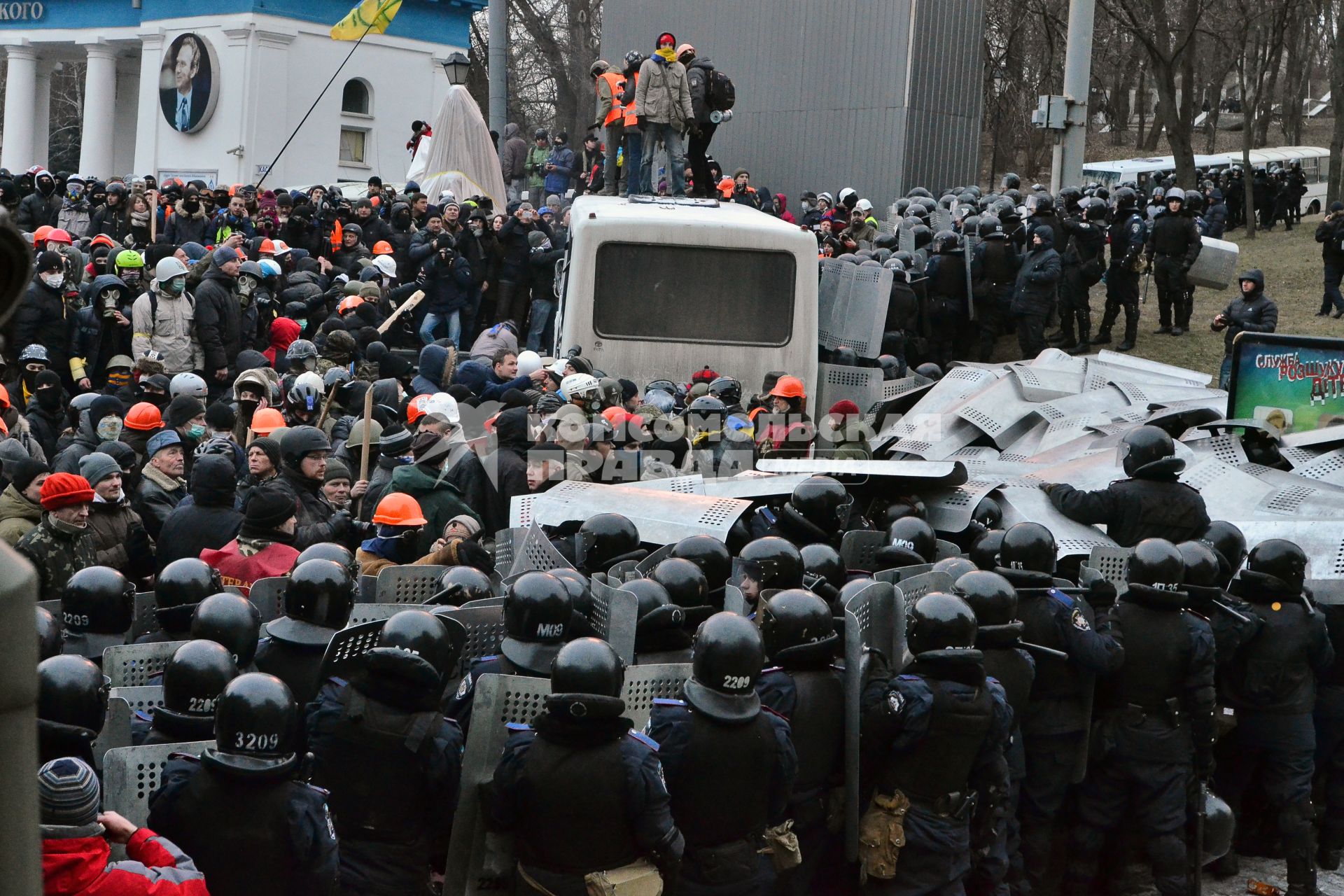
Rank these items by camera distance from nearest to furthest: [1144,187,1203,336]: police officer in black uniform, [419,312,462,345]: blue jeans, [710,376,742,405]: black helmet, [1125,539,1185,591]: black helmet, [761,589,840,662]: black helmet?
[761,589,840,662]: black helmet
[1125,539,1185,591]: black helmet
[710,376,742,405]: black helmet
[419,312,462,345]: blue jeans
[1144,187,1203,336]: police officer in black uniform

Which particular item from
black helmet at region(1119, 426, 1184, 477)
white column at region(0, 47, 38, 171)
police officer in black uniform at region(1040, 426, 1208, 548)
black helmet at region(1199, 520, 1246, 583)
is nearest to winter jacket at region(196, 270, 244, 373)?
police officer in black uniform at region(1040, 426, 1208, 548)

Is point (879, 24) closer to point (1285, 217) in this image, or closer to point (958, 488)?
point (1285, 217)

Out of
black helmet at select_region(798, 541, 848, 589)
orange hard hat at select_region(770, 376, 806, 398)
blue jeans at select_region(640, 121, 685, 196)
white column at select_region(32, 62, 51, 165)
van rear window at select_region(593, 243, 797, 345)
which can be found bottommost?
black helmet at select_region(798, 541, 848, 589)

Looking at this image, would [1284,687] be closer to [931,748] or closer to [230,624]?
[931,748]

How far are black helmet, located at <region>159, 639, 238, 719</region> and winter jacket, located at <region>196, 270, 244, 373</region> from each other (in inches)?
329

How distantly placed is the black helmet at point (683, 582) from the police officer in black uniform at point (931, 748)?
0.77 meters

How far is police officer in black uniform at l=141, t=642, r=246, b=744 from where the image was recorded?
4.35 metres

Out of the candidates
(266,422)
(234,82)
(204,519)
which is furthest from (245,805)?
(234,82)

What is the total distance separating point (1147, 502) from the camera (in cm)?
812

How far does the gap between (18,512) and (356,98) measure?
31271 millimetres

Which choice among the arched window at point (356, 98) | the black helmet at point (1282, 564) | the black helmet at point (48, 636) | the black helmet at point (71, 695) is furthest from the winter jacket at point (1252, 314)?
the arched window at point (356, 98)

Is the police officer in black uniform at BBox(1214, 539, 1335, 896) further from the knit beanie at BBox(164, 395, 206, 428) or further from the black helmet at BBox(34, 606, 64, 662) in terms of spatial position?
the knit beanie at BBox(164, 395, 206, 428)

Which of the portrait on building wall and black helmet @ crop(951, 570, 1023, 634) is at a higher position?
the portrait on building wall

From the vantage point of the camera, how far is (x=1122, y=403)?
1149cm
